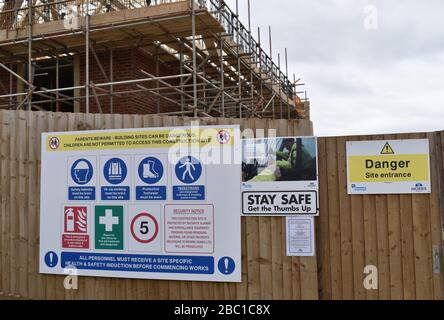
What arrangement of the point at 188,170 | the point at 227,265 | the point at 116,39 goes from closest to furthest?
the point at 227,265 → the point at 188,170 → the point at 116,39

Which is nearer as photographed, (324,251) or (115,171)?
(324,251)

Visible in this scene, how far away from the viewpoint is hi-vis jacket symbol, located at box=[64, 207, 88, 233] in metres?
5.35

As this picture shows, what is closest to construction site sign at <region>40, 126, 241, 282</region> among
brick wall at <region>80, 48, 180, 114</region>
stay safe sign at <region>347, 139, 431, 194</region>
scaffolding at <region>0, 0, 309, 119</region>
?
stay safe sign at <region>347, 139, 431, 194</region>

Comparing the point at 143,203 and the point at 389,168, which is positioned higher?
the point at 389,168

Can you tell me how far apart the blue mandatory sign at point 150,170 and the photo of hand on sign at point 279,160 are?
99 centimetres

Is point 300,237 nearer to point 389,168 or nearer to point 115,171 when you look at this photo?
point 389,168

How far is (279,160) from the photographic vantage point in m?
4.84

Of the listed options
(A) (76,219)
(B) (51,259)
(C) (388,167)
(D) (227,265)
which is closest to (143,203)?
(A) (76,219)

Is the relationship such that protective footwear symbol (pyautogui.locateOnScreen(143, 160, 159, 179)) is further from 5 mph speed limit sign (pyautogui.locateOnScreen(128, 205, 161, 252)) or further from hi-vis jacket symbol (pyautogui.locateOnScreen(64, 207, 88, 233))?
hi-vis jacket symbol (pyautogui.locateOnScreen(64, 207, 88, 233))

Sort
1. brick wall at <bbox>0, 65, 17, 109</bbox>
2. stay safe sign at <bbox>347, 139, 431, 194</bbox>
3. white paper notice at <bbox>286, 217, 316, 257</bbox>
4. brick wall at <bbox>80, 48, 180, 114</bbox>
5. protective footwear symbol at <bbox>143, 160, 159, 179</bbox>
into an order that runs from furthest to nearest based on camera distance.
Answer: brick wall at <bbox>0, 65, 17, 109</bbox> < brick wall at <bbox>80, 48, 180, 114</bbox> < protective footwear symbol at <bbox>143, 160, 159, 179</bbox> < white paper notice at <bbox>286, 217, 316, 257</bbox> < stay safe sign at <bbox>347, 139, 431, 194</bbox>

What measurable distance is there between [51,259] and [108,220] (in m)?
0.92

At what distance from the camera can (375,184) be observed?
183 inches

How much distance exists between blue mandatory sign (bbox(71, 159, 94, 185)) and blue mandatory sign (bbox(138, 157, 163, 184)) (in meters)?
0.66
